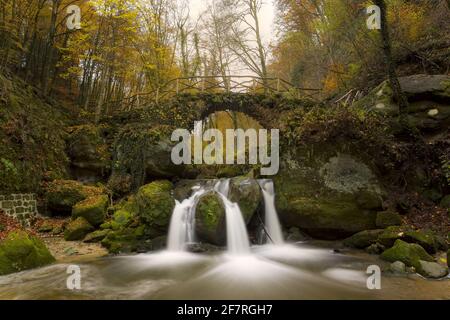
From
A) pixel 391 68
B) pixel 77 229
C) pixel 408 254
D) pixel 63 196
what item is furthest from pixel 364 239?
pixel 63 196

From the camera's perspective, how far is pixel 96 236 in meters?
8.03

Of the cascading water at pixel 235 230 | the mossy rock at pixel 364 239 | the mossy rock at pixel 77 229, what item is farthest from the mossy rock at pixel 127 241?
the mossy rock at pixel 364 239

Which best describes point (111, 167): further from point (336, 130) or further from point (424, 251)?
point (424, 251)

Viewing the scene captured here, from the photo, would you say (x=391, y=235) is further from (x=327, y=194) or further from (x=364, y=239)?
(x=327, y=194)

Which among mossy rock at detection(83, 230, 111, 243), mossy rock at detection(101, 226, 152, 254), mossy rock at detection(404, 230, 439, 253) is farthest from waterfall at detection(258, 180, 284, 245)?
mossy rock at detection(83, 230, 111, 243)

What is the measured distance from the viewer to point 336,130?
862 cm

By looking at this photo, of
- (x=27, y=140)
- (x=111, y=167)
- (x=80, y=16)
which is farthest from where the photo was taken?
(x=80, y=16)

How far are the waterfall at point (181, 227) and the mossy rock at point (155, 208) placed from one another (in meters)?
0.20

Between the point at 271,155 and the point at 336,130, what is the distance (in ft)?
7.09

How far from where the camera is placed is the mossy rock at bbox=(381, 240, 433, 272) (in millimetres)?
5473

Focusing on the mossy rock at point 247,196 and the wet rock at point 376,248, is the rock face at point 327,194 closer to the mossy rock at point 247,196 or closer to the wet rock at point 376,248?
the mossy rock at point 247,196
